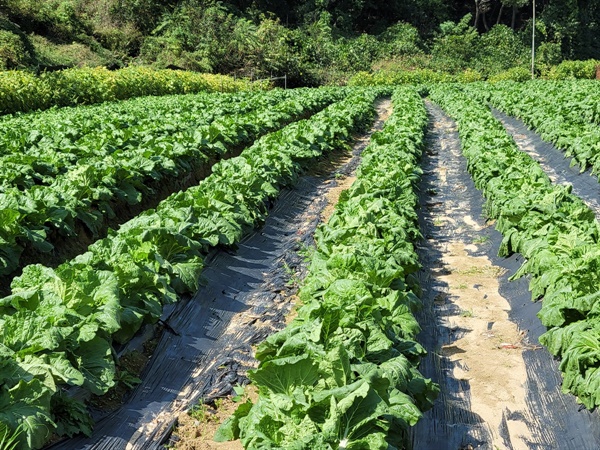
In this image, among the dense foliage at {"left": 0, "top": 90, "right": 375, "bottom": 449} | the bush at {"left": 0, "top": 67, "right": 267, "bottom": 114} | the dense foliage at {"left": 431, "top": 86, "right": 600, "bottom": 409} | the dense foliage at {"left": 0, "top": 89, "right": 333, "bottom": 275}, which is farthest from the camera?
the bush at {"left": 0, "top": 67, "right": 267, "bottom": 114}

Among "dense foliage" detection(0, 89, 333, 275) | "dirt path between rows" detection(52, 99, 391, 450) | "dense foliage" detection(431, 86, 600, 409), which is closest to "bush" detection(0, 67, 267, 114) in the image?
"dense foliage" detection(0, 89, 333, 275)

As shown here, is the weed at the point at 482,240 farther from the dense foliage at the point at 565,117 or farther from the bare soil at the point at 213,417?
the dense foliage at the point at 565,117

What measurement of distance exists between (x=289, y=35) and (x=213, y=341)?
41.0 m

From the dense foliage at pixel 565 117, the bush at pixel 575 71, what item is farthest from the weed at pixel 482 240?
the bush at pixel 575 71

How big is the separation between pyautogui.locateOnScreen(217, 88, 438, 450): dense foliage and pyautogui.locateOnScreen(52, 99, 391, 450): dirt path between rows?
0.66m

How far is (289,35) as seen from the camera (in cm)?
4400

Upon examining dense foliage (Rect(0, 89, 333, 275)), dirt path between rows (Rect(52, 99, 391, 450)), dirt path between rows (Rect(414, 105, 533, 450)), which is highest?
dense foliage (Rect(0, 89, 333, 275))

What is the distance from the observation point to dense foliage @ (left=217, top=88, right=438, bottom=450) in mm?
3246

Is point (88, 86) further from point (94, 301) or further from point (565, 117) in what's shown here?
point (94, 301)

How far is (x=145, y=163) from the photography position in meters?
9.19

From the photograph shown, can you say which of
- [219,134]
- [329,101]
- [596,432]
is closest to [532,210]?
[596,432]

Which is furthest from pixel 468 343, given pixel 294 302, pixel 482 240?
pixel 482 240

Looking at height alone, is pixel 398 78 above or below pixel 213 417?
above

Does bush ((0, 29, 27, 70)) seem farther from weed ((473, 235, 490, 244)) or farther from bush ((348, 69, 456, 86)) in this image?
bush ((348, 69, 456, 86))
